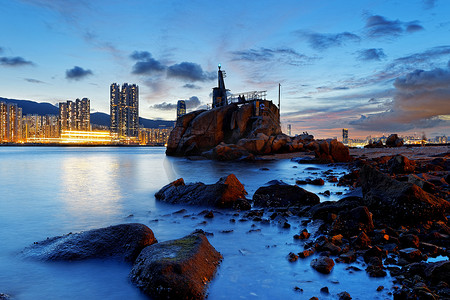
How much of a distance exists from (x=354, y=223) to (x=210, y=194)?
552 centimetres

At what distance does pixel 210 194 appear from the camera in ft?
33.9

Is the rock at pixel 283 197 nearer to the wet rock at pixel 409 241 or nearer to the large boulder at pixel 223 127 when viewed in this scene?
the wet rock at pixel 409 241

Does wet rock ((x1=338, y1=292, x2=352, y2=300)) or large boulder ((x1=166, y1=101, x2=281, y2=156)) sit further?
large boulder ((x1=166, y1=101, x2=281, y2=156))

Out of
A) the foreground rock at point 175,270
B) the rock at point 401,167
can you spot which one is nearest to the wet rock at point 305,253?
the foreground rock at point 175,270

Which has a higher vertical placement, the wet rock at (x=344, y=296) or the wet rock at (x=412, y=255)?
the wet rock at (x=412, y=255)

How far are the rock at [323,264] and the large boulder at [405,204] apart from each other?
9.29ft

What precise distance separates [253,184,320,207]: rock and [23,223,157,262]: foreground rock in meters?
5.29

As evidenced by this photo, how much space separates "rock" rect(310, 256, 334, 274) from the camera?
15.1 feet

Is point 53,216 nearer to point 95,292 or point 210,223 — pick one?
point 210,223

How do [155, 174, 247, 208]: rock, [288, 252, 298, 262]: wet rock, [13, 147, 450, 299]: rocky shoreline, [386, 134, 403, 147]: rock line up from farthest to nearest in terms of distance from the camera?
[386, 134, 403, 147]: rock < [155, 174, 247, 208]: rock < [288, 252, 298, 262]: wet rock < [13, 147, 450, 299]: rocky shoreline

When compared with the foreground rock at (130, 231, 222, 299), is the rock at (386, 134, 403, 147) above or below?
above

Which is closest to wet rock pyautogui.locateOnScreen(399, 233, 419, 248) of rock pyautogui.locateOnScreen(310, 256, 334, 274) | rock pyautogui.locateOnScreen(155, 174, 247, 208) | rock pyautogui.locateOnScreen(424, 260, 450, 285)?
rock pyautogui.locateOnScreen(424, 260, 450, 285)

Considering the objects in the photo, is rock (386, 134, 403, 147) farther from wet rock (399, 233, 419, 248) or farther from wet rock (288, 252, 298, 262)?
wet rock (288, 252, 298, 262)

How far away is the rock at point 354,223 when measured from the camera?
5.95m
